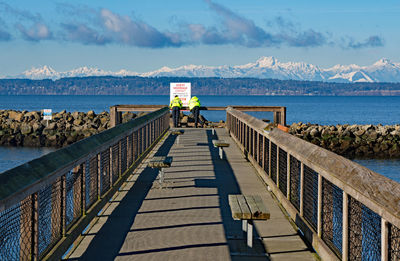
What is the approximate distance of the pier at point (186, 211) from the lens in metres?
5.52

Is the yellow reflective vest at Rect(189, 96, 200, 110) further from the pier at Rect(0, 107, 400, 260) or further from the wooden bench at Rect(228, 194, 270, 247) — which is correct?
the wooden bench at Rect(228, 194, 270, 247)

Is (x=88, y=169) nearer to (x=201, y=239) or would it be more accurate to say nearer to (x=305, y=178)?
(x=201, y=239)

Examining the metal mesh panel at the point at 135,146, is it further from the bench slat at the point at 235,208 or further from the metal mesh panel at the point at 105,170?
the bench slat at the point at 235,208

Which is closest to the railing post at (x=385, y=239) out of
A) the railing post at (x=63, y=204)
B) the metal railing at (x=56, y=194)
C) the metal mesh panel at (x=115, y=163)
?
the metal railing at (x=56, y=194)

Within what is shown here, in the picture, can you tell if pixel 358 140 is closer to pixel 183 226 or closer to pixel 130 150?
pixel 130 150

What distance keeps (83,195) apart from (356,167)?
12.7 feet

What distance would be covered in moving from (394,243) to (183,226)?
3607 millimetres

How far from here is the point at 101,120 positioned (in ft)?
162

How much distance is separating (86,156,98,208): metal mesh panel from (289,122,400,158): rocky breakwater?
33.1m

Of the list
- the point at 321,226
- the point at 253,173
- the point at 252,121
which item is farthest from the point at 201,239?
the point at 252,121

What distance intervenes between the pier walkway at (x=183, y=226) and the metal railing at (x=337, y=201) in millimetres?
295

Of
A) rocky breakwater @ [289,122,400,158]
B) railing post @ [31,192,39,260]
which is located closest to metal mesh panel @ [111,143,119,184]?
Result: railing post @ [31,192,39,260]

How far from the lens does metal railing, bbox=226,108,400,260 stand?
4.83 meters

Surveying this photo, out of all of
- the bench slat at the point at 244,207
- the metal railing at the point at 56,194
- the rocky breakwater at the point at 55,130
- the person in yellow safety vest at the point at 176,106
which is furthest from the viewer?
the rocky breakwater at the point at 55,130
